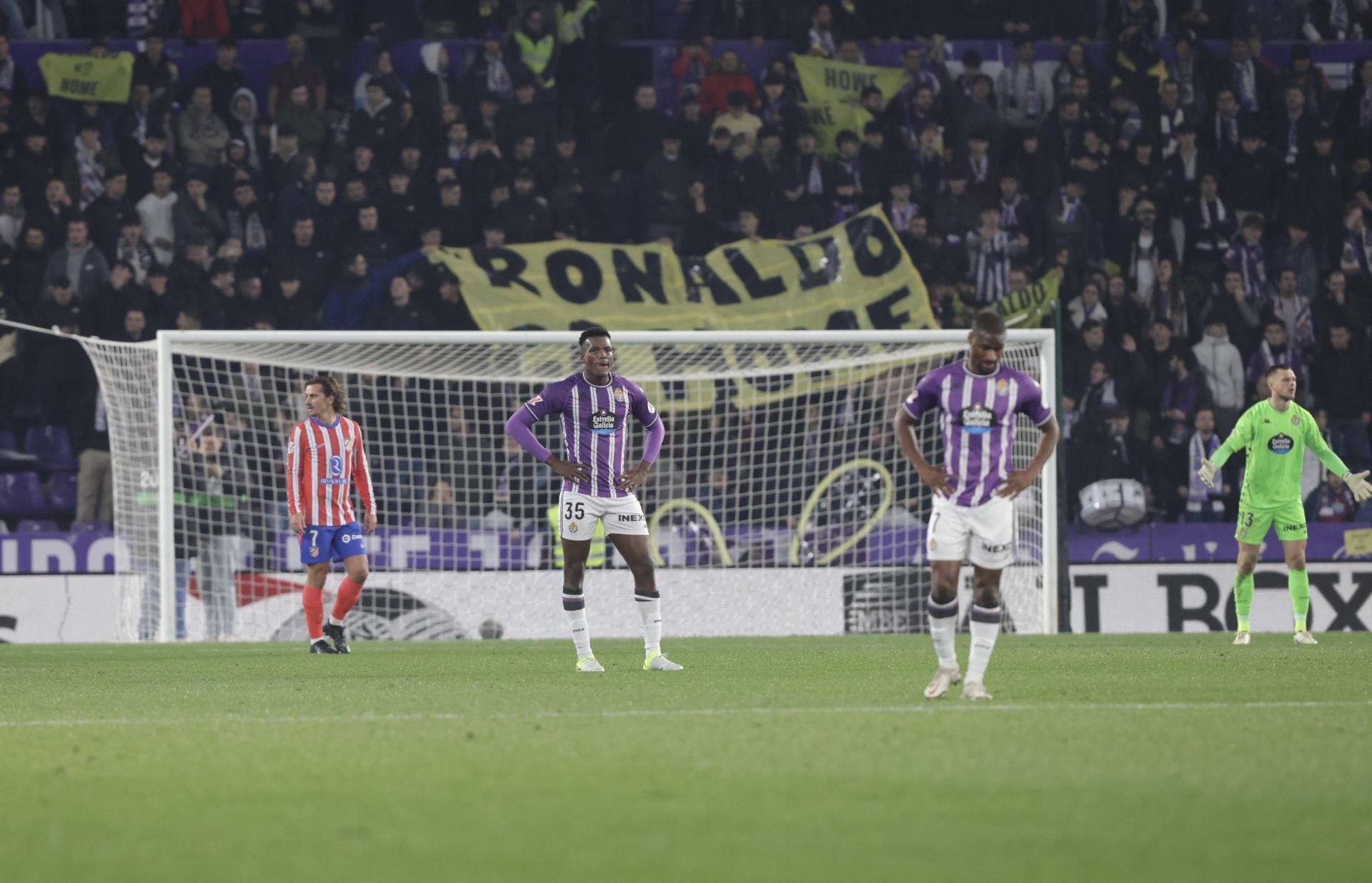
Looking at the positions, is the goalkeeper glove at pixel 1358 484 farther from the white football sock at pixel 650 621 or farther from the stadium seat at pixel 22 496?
the stadium seat at pixel 22 496

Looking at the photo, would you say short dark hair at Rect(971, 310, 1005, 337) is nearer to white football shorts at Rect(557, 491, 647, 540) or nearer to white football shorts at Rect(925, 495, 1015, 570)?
white football shorts at Rect(925, 495, 1015, 570)

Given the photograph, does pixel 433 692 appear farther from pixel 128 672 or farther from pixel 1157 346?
pixel 1157 346

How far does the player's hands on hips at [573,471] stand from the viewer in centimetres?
1017

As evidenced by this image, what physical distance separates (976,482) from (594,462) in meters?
2.82

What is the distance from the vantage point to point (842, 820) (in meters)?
4.72

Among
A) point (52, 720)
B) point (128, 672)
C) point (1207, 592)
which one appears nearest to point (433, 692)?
point (52, 720)

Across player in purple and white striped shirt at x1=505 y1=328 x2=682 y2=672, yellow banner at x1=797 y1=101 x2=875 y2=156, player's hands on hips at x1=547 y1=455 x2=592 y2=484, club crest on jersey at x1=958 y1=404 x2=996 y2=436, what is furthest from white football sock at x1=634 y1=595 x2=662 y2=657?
yellow banner at x1=797 y1=101 x2=875 y2=156

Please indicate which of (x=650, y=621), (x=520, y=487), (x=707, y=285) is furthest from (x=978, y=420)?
(x=707, y=285)

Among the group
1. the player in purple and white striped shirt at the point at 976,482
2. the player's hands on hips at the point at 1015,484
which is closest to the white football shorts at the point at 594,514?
the player in purple and white striped shirt at the point at 976,482

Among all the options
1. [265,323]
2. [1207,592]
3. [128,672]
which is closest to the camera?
[128,672]

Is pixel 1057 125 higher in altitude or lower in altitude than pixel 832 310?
higher

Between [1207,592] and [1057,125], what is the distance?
6778 mm

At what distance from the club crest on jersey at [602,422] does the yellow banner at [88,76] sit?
12.1 m

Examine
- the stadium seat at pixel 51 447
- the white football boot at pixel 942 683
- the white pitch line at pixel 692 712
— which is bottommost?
the white pitch line at pixel 692 712
